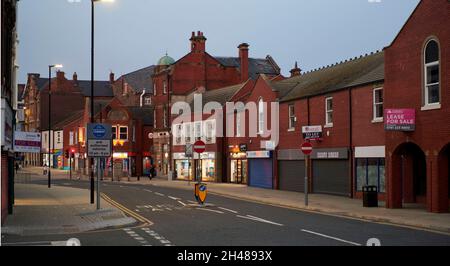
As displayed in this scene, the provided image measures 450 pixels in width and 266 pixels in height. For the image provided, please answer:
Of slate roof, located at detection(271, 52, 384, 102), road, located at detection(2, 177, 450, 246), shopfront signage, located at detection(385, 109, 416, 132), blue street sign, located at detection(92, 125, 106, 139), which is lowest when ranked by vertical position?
road, located at detection(2, 177, 450, 246)

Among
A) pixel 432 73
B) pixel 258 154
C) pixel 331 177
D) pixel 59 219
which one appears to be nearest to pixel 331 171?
pixel 331 177

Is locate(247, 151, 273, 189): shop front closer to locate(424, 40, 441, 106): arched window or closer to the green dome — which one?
locate(424, 40, 441, 106): arched window

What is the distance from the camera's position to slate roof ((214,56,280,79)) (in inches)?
2997

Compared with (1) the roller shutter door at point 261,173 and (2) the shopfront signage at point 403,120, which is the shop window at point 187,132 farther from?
(2) the shopfront signage at point 403,120

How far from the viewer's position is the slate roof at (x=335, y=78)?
110ft

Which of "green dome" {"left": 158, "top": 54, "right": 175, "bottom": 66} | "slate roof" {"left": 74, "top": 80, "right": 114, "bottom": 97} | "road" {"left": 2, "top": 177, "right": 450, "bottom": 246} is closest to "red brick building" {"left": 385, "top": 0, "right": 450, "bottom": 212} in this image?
"road" {"left": 2, "top": 177, "right": 450, "bottom": 246}

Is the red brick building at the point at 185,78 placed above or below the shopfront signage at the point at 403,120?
above

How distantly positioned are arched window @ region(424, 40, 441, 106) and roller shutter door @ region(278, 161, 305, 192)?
1537 cm

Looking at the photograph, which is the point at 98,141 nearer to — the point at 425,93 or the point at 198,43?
the point at 425,93

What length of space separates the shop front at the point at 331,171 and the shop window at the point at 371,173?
1.05 metres

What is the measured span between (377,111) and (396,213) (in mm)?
9033

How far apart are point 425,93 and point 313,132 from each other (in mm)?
12400

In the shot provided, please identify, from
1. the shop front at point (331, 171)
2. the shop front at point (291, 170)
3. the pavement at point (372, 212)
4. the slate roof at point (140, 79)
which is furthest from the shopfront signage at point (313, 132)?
the slate roof at point (140, 79)

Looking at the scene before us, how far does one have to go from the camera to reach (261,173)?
1873 inches
